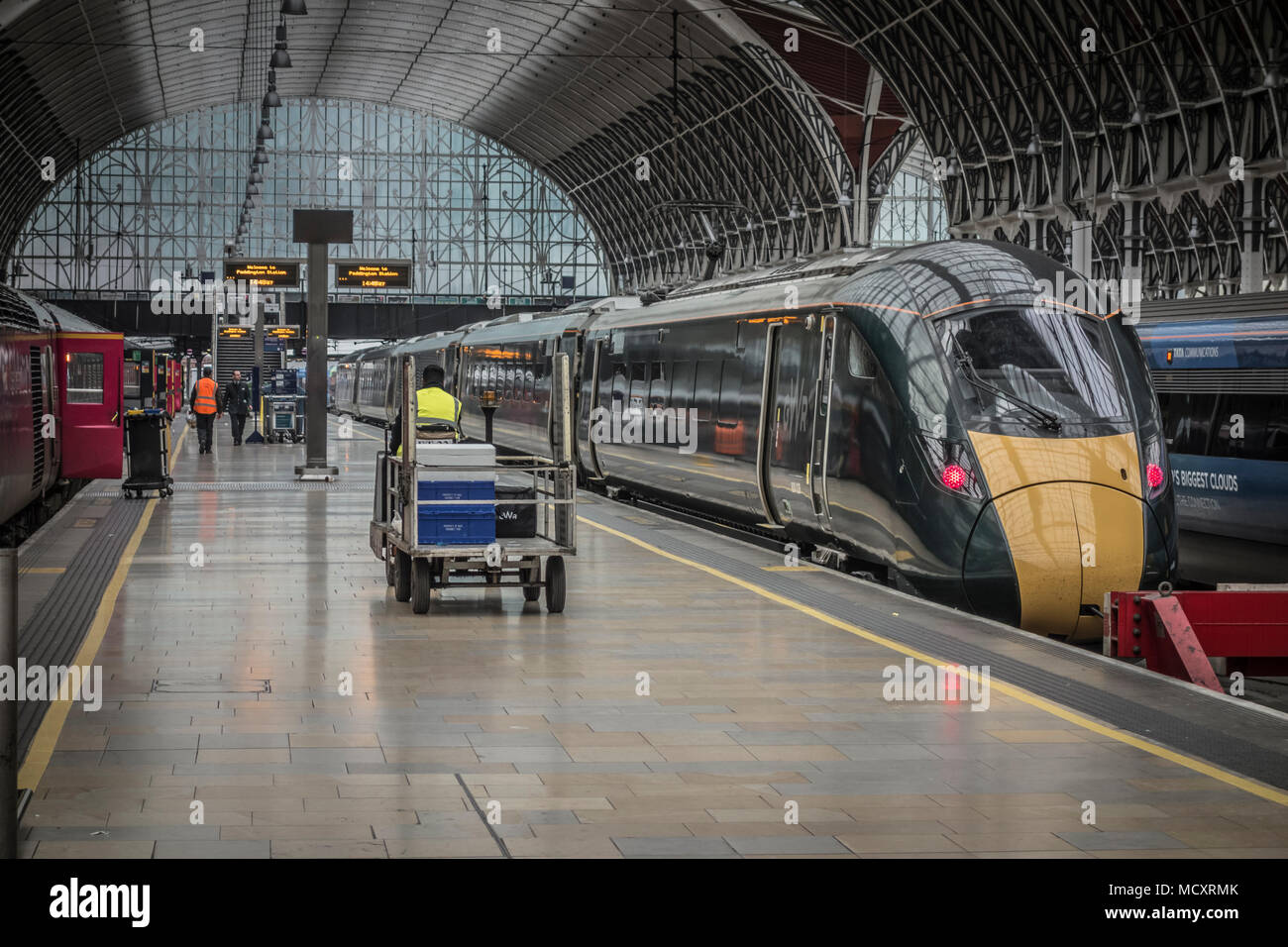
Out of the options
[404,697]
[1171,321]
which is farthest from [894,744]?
[1171,321]

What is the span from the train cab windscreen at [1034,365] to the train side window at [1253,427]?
12.5 ft

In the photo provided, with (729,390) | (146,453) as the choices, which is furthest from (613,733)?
(146,453)

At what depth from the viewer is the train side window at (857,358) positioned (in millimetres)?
14783

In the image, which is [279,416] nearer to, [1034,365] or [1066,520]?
[1034,365]

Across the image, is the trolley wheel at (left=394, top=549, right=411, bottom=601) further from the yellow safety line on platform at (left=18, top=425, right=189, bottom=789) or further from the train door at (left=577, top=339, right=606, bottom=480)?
the train door at (left=577, top=339, right=606, bottom=480)

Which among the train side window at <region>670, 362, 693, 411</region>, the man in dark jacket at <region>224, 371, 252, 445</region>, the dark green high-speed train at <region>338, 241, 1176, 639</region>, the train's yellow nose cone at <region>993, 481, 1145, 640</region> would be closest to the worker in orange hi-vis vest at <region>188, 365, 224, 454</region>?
the man in dark jacket at <region>224, 371, 252, 445</region>

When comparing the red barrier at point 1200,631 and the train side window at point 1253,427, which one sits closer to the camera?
the red barrier at point 1200,631

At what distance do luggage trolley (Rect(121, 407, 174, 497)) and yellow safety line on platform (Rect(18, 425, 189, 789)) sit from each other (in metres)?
5.68

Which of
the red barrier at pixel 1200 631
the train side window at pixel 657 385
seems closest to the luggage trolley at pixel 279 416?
the train side window at pixel 657 385

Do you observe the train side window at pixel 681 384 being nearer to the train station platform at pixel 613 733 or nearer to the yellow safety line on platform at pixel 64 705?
the yellow safety line on platform at pixel 64 705

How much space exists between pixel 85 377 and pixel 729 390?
12.8 meters

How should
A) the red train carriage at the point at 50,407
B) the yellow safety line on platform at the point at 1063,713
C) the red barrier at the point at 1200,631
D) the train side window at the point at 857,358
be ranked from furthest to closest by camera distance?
the red train carriage at the point at 50,407
the train side window at the point at 857,358
the red barrier at the point at 1200,631
the yellow safety line on platform at the point at 1063,713
